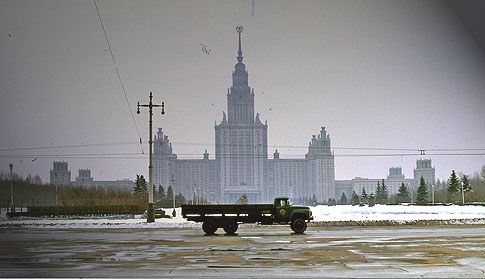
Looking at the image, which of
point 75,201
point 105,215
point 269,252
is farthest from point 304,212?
point 75,201

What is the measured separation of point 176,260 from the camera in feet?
60.3

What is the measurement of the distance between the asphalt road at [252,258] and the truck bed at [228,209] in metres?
6.23

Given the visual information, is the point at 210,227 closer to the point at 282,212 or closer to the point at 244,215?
the point at 244,215

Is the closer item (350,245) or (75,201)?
(350,245)

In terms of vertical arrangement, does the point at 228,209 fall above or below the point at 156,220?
above

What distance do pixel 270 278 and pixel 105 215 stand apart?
4796 cm

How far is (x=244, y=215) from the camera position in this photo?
107 ft

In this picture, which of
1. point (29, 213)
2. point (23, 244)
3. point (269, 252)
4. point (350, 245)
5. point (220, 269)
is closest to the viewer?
point (220, 269)

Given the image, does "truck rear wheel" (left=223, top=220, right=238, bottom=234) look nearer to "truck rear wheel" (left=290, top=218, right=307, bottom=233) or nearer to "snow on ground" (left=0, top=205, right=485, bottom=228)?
"truck rear wheel" (left=290, top=218, right=307, bottom=233)

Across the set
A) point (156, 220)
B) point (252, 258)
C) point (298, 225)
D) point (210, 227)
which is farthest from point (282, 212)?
point (156, 220)

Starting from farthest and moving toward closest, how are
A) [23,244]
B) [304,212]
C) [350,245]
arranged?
[304,212] < [23,244] < [350,245]

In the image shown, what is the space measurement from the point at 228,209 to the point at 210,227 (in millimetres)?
1439

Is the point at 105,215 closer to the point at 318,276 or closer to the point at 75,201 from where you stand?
the point at 75,201

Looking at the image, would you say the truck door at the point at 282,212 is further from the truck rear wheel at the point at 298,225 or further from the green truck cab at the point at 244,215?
the truck rear wheel at the point at 298,225
